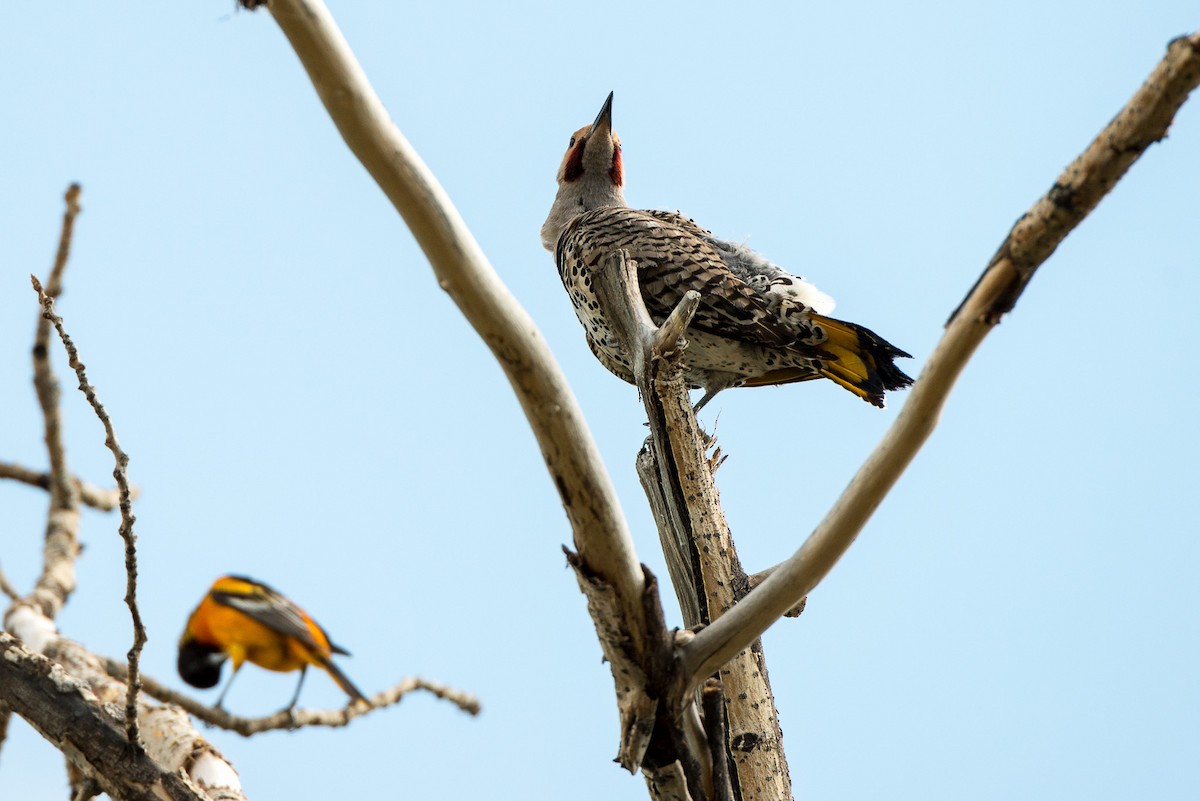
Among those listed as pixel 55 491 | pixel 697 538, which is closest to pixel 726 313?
pixel 697 538

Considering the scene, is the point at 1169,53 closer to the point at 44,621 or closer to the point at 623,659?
the point at 623,659

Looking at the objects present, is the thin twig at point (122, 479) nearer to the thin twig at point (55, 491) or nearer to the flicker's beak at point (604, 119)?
the thin twig at point (55, 491)

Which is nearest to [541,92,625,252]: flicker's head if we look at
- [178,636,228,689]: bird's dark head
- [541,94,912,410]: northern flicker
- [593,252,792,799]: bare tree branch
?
[541,94,912,410]: northern flicker

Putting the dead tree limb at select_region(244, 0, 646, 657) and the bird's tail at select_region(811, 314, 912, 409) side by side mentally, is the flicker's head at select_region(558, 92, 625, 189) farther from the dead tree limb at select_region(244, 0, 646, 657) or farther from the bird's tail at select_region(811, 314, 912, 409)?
the dead tree limb at select_region(244, 0, 646, 657)

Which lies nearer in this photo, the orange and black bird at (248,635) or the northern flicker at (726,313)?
the northern flicker at (726,313)

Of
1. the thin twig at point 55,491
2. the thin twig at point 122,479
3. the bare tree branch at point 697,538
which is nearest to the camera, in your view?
the thin twig at point 122,479

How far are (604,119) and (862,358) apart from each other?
10.1 ft

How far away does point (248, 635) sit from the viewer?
563cm

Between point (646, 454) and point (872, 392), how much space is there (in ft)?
4.37

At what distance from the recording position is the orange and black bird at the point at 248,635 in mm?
5445

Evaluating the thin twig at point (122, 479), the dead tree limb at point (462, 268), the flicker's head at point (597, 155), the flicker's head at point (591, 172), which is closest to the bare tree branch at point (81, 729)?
the thin twig at point (122, 479)

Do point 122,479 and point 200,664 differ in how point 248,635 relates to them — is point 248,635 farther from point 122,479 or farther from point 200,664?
point 122,479

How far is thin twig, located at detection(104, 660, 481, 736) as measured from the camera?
3.95 metres

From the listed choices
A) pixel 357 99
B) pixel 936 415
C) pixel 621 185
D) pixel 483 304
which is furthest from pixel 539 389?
pixel 621 185
